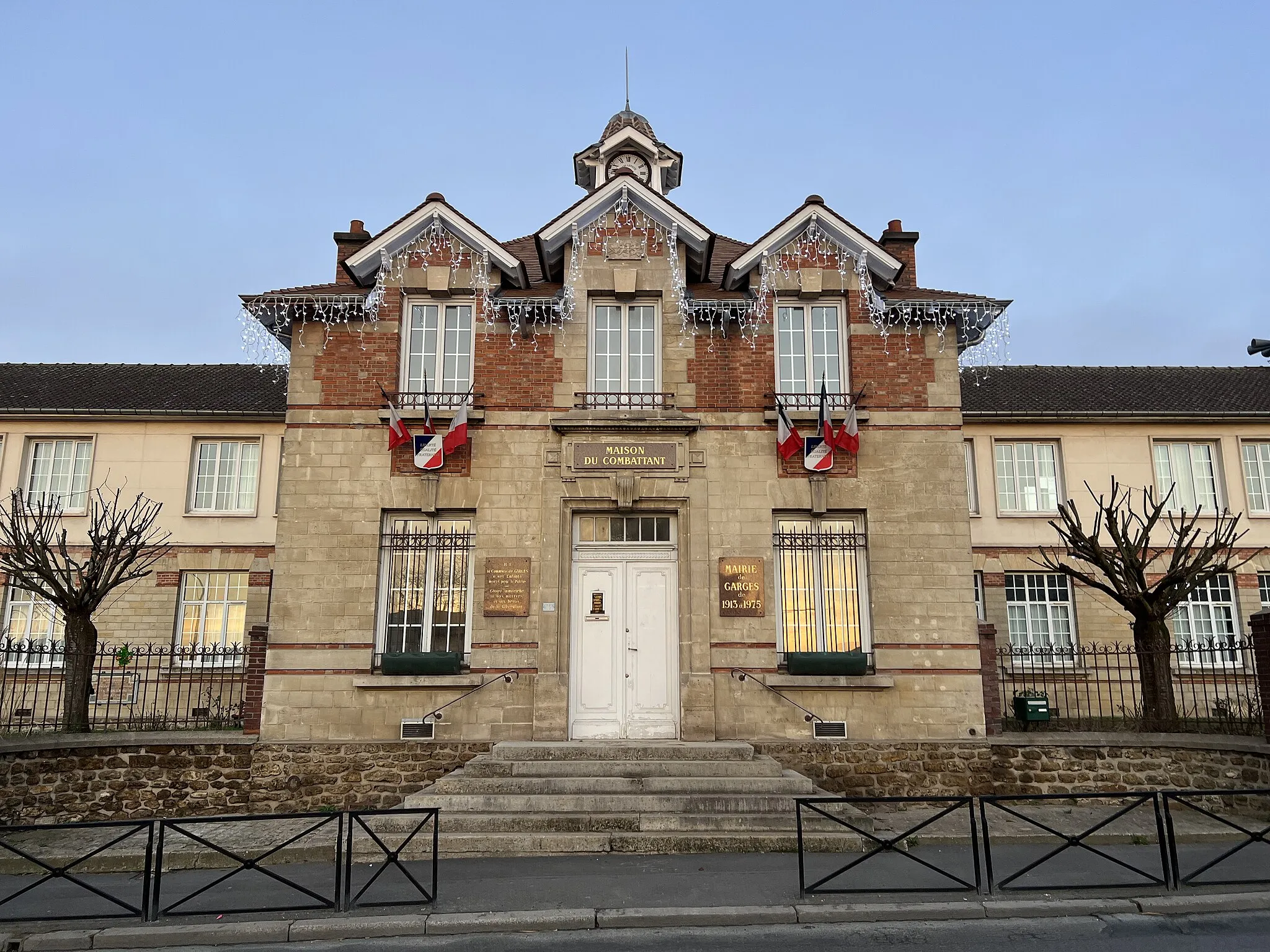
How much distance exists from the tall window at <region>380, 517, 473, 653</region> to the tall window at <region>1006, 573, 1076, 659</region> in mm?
11785

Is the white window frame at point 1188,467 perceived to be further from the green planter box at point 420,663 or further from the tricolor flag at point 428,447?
the green planter box at point 420,663

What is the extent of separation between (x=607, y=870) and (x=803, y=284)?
824 cm

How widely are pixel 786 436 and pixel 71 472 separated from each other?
51.5ft

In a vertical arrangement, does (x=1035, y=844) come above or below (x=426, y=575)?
below

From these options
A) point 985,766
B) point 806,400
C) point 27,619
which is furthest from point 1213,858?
point 27,619

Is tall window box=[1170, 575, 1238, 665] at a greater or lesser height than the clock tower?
lesser

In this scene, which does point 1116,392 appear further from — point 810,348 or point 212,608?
point 212,608

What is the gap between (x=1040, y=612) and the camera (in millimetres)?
18406

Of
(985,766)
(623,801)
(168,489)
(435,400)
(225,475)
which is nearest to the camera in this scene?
(623,801)

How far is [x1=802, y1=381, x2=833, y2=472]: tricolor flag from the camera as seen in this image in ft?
39.3

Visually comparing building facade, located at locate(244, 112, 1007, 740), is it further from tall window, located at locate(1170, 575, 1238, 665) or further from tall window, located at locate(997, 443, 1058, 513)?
tall window, located at locate(1170, 575, 1238, 665)

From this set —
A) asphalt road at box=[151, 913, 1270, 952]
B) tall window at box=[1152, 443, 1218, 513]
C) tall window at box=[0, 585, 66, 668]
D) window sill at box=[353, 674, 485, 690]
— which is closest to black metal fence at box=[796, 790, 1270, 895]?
asphalt road at box=[151, 913, 1270, 952]

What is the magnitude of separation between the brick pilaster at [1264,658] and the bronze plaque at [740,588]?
582 cm

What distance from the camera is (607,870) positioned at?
824 centimetres
